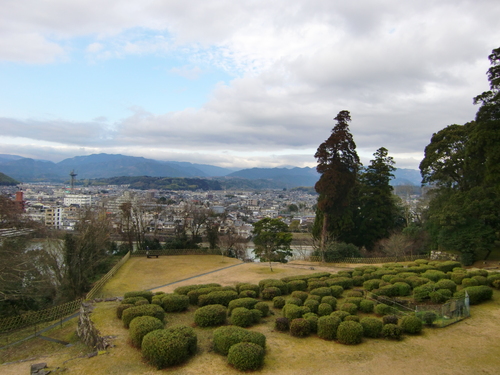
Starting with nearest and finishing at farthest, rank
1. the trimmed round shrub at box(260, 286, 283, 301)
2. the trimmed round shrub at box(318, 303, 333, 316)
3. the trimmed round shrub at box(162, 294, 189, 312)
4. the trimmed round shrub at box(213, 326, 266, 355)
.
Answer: the trimmed round shrub at box(213, 326, 266, 355)
the trimmed round shrub at box(318, 303, 333, 316)
the trimmed round shrub at box(162, 294, 189, 312)
the trimmed round shrub at box(260, 286, 283, 301)

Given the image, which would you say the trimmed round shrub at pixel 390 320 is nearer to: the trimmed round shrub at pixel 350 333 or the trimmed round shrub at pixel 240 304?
the trimmed round shrub at pixel 350 333

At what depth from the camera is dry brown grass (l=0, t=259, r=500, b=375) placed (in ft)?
25.8

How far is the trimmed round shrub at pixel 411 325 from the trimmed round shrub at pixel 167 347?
6.56 m

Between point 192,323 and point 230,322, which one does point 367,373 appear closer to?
point 230,322

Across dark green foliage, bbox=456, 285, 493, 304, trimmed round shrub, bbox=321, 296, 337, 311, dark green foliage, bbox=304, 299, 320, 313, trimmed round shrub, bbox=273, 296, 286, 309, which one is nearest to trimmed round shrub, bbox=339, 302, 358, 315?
trimmed round shrub, bbox=321, 296, 337, 311

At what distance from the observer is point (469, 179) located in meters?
24.5

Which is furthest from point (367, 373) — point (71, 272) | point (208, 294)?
point (71, 272)

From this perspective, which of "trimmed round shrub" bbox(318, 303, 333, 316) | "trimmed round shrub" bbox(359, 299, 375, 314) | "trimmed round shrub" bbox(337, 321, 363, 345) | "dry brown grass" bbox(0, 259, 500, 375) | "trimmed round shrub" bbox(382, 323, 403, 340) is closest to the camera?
"dry brown grass" bbox(0, 259, 500, 375)

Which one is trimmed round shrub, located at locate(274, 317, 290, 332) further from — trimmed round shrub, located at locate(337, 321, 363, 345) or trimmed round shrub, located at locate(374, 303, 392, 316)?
trimmed round shrub, located at locate(374, 303, 392, 316)

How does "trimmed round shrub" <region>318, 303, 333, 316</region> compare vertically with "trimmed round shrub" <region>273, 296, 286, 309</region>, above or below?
above

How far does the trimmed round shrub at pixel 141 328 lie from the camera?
911 centimetres

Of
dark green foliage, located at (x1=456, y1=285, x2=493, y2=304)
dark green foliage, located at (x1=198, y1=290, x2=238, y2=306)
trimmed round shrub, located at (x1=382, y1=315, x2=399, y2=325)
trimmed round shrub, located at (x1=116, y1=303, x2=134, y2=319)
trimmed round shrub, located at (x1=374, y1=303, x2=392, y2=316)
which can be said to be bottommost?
trimmed round shrub, located at (x1=116, y1=303, x2=134, y2=319)

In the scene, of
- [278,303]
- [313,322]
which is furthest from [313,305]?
[313,322]

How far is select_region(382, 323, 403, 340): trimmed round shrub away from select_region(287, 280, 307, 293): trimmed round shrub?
6.13m
